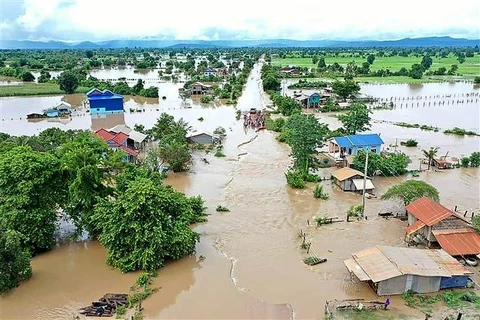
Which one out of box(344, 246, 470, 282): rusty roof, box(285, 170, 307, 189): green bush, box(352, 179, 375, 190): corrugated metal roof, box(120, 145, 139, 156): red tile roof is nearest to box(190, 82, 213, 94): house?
box(120, 145, 139, 156): red tile roof

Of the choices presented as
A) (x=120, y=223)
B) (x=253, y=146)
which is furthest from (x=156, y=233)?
(x=253, y=146)

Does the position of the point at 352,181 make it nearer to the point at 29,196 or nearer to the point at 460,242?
the point at 460,242

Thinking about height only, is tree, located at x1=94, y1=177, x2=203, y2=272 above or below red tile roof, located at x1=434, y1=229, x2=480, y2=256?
above

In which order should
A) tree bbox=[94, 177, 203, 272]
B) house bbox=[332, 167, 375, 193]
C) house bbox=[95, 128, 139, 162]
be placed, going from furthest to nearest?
1. house bbox=[95, 128, 139, 162]
2. house bbox=[332, 167, 375, 193]
3. tree bbox=[94, 177, 203, 272]

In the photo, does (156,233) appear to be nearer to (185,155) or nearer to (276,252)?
(276,252)

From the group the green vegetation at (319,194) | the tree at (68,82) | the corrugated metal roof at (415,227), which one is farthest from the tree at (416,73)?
the corrugated metal roof at (415,227)

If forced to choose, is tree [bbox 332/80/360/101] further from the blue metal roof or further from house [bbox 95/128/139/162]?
house [bbox 95/128/139/162]
